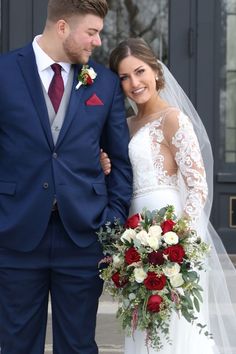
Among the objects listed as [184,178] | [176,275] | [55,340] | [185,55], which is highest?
[185,55]

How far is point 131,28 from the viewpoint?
7754mm

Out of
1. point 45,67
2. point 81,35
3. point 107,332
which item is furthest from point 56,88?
point 107,332

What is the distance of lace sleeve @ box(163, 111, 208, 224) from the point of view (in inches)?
160

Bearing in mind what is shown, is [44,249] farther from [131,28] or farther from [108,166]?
[131,28]

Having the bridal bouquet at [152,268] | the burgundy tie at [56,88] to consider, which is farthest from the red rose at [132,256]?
the burgundy tie at [56,88]

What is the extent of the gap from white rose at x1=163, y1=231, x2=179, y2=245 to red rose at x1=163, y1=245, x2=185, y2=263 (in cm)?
3

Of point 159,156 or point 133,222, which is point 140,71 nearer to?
point 159,156

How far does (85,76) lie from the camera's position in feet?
12.8

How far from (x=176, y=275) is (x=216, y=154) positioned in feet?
12.6

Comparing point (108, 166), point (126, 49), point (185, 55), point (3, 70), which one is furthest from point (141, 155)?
point (185, 55)

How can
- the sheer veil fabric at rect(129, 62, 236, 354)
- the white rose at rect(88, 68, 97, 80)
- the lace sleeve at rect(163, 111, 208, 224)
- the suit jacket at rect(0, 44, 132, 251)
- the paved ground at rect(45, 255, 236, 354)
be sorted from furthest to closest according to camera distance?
1. the paved ground at rect(45, 255, 236, 354)
2. the sheer veil fabric at rect(129, 62, 236, 354)
3. the lace sleeve at rect(163, 111, 208, 224)
4. the white rose at rect(88, 68, 97, 80)
5. the suit jacket at rect(0, 44, 132, 251)

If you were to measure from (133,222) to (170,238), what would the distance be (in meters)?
0.19

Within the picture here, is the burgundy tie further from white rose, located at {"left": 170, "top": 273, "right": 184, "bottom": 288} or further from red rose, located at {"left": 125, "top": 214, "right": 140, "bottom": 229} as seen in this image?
white rose, located at {"left": 170, "top": 273, "right": 184, "bottom": 288}

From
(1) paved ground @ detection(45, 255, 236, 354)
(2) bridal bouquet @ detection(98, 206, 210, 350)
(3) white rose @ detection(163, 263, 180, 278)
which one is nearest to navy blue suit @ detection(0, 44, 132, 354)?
(2) bridal bouquet @ detection(98, 206, 210, 350)
